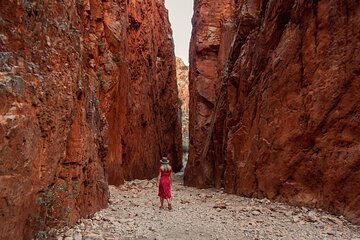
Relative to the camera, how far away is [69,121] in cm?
672

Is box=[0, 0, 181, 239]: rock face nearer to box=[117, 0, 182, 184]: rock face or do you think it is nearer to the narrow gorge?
the narrow gorge

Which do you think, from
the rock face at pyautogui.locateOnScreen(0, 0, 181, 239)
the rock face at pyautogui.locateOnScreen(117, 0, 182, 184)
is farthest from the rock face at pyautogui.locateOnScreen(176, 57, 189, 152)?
the rock face at pyautogui.locateOnScreen(0, 0, 181, 239)

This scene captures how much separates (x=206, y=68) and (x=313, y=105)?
12.8 m

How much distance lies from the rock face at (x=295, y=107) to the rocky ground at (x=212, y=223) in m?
0.72

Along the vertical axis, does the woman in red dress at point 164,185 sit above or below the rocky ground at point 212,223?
above

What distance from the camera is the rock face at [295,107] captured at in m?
8.21

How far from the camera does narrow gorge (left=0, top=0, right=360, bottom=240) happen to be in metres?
5.05

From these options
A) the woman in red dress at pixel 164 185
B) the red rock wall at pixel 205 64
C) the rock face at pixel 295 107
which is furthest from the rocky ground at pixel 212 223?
the red rock wall at pixel 205 64

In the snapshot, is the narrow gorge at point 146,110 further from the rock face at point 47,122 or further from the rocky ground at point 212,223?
the rocky ground at point 212,223

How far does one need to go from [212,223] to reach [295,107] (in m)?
4.42

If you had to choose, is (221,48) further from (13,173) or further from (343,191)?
(13,173)

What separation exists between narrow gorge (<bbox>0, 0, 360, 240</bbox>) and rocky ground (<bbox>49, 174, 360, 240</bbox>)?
424mm

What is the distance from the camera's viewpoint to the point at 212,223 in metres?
7.90

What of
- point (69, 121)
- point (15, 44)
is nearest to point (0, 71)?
point (15, 44)
